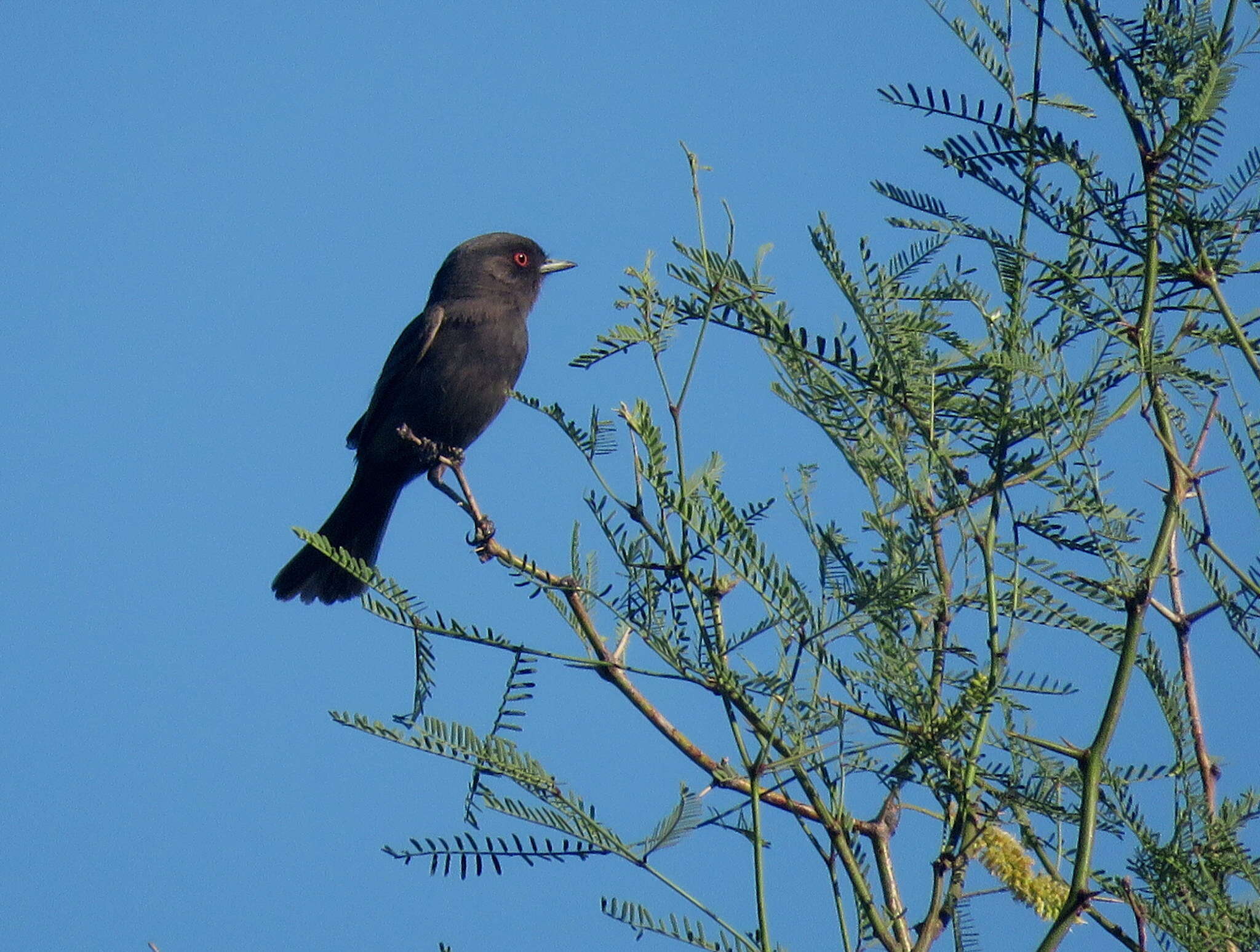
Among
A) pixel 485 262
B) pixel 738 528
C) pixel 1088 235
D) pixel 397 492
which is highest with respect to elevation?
pixel 485 262

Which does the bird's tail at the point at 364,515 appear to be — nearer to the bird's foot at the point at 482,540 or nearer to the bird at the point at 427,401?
the bird at the point at 427,401

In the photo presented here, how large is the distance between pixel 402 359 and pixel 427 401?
44 centimetres

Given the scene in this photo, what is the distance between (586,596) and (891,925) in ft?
2.97

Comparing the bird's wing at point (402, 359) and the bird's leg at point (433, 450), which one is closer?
the bird's leg at point (433, 450)

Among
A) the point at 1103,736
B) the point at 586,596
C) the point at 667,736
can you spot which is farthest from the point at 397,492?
the point at 1103,736

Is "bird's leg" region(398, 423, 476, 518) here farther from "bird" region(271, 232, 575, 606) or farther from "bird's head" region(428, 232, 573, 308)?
"bird's head" region(428, 232, 573, 308)

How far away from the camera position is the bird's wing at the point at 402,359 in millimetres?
7211

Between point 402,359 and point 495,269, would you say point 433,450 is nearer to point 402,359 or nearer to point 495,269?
point 402,359

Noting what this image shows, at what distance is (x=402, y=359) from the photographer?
7.29 m

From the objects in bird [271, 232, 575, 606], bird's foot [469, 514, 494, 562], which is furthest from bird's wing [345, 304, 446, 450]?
bird's foot [469, 514, 494, 562]

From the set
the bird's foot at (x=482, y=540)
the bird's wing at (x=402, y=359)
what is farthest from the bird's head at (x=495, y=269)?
the bird's foot at (x=482, y=540)

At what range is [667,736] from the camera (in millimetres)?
2094

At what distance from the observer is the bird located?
6.78 metres

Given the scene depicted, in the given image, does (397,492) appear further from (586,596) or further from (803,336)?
(803,336)
